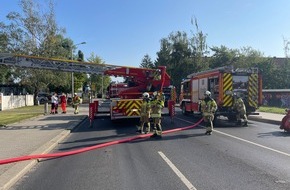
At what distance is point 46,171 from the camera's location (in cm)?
828

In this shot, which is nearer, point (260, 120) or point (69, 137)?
point (69, 137)

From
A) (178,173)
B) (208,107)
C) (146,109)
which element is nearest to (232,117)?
A: (208,107)

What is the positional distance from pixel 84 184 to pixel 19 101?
4151 centimetres

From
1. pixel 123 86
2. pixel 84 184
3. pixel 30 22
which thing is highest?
pixel 30 22

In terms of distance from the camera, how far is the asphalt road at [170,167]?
22.7ft

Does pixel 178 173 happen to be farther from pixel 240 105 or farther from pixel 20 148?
pixel 240 105

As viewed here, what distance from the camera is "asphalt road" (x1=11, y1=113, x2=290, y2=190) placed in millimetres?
6918

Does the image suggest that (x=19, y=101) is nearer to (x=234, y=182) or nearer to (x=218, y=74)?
(x=218, y=74)

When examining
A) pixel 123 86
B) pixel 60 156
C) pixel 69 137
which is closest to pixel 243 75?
pixel 123 86

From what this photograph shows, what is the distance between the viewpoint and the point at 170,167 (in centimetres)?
838

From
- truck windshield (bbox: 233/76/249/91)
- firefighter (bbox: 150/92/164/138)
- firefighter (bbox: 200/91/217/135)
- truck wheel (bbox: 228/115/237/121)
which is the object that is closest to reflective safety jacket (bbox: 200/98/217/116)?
firefighter (bbox: 200/91/217/135)

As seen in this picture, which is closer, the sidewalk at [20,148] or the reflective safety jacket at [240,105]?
the sidewalk at [20,148]

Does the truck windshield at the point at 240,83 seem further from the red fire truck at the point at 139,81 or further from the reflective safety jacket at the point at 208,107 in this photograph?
the reflective safety jacket at the point at 208,107

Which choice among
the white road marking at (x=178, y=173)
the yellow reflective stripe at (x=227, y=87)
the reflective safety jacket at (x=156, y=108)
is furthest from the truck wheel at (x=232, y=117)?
the white road marking at (x=178, y=173)
